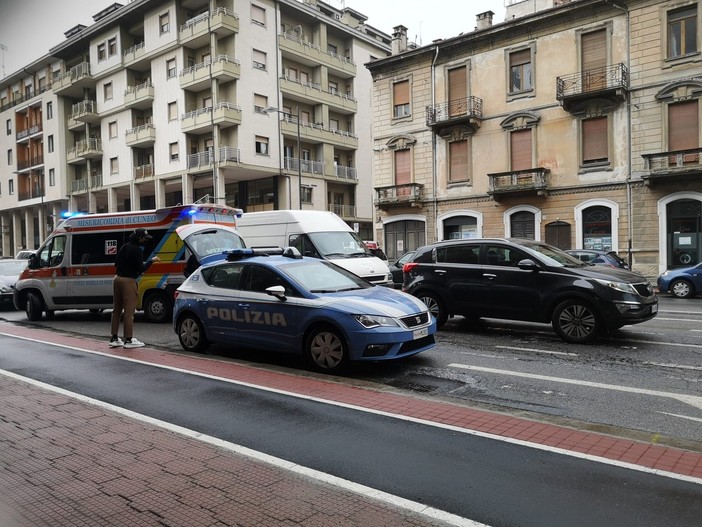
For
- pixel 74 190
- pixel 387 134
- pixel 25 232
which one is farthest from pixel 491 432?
pixel 25 232

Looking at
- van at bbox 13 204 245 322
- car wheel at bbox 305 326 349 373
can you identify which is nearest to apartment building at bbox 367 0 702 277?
van at bbox 13 204 245 322

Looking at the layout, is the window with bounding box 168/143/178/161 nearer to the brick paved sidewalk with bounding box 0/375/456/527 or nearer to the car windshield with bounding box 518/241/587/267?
the car windshield with bounding box 518/241/587/267

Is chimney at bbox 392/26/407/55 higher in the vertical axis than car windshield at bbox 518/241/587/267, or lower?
higher

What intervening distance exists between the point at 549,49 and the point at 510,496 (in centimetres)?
2714

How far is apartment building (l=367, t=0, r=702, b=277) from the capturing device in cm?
2356

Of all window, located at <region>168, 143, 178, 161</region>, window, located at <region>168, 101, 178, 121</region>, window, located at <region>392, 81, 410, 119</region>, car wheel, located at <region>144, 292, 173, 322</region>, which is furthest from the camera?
window, located at <region>168, 143, 178, 161</region>

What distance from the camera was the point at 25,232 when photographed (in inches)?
2328

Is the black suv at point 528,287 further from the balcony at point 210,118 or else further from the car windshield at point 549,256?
the balcony at point 210,118

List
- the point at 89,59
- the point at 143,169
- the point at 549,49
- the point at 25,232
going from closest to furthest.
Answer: the point at 549,49, the point at 143,169, the point at 89,59, the point at 25,232

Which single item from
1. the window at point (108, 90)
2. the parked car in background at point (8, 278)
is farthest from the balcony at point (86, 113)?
the parked car in background at point (8, 278)

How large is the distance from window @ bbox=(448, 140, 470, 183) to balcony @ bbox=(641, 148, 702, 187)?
28.7 ft

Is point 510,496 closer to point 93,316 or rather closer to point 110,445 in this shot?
point 110,445

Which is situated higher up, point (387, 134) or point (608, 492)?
point (387, 134)

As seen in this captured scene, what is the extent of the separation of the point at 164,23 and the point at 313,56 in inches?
422
